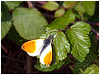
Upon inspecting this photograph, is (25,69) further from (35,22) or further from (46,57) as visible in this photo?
(46,57)

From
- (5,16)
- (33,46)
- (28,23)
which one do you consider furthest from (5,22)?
(33,46)

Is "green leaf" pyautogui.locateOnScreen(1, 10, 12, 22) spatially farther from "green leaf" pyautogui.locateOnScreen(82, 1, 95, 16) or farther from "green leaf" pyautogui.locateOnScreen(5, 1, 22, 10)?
"green leaf" pyautogui.locateOnScreen(82, 1, 95, 16)

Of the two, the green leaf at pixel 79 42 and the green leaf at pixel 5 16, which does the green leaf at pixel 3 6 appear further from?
the green leaf at pixel 79 42

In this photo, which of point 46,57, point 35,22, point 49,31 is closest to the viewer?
point 46,57

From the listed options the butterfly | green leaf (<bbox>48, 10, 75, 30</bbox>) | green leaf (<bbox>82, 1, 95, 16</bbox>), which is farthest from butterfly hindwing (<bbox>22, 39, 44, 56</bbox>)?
green leaf (<bbox>82, 1, 95, 16</bbox>)

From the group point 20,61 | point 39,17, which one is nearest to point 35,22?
point 39,17

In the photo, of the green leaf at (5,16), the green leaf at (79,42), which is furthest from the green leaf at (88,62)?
the green leaf at (5,16)
